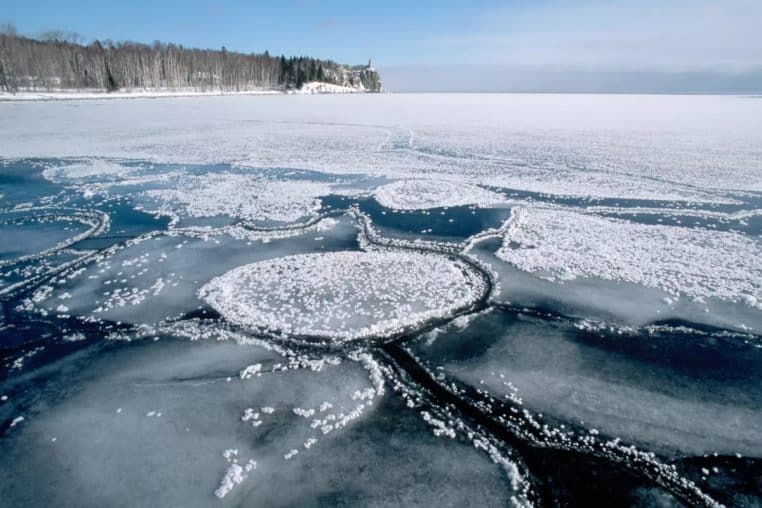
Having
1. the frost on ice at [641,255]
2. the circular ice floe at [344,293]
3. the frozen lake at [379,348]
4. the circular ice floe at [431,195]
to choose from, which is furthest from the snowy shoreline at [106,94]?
the frost on ice at [641,255]

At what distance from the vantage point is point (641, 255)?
5.55 meters

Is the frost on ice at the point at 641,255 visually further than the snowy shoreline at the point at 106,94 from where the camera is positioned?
No

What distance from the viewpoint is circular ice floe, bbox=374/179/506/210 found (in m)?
7.88

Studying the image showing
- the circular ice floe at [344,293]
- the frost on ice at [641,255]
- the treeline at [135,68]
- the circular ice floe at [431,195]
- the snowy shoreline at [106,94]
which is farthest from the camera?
the treeline at [135,68]

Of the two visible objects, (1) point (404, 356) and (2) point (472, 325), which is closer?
(1) point (404, 356)

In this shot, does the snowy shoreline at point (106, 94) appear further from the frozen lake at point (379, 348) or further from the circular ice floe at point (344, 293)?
the circular ice floe at point (344, 293)

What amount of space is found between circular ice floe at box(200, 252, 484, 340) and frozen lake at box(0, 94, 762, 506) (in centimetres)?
3

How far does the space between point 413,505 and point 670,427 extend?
189 cm

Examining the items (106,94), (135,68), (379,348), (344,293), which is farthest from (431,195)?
(135,68)

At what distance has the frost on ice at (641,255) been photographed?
4.78 meters

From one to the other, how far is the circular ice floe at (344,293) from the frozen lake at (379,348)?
3 cm

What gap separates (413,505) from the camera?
2303 mm

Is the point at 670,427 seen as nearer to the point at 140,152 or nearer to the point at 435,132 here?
the point at 140,152

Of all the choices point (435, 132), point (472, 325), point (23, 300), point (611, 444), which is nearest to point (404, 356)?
point (472, 325)
